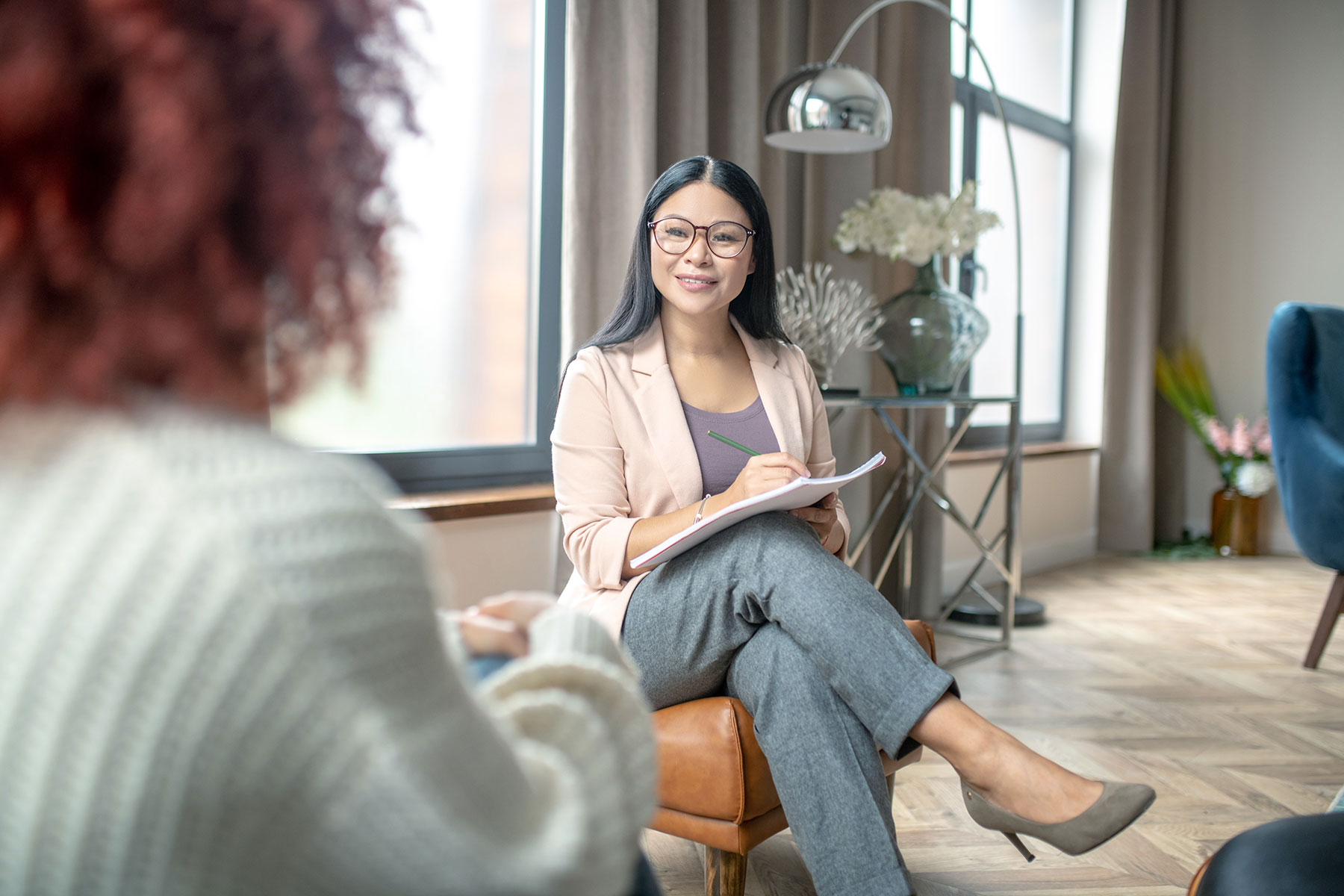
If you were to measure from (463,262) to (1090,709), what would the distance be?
6.16ft

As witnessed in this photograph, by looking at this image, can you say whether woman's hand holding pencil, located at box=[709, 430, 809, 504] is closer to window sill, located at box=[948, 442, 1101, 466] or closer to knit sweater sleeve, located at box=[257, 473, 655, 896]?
knit sweater sleeve, located at box=[257, 473, 655, 896]

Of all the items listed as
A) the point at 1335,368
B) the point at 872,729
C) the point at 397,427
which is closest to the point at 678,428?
the point at 872,729

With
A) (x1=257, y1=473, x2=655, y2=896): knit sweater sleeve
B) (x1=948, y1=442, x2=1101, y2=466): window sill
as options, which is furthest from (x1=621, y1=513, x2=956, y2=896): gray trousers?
(x1=948, y1=442, x2=1101, y2=466): window sill

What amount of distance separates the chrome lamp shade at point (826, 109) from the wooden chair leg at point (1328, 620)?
68.8 inches

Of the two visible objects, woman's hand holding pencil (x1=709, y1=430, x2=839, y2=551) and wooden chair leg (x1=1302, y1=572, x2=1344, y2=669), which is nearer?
woman's hand holding pencil (x1=709, y1=430, x2=839, y2=551)

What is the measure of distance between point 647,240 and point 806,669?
831 mm

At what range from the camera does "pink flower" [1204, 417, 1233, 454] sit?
4625 millimetres

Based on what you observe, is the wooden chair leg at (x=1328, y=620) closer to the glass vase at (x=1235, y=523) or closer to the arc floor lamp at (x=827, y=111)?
the arc floor lamp at (x=827, y=111)

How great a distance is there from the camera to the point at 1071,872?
163 cm

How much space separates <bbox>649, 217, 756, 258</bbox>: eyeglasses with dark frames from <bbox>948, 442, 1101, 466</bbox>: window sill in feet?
7.22

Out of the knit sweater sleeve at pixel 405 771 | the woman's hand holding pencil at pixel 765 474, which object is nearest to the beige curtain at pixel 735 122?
the woman's hand holding pencil at pixel 765 474

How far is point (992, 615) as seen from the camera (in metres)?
3.31

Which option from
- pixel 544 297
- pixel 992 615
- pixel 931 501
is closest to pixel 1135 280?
pixel 931 501

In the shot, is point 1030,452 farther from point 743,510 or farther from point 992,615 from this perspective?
point 743,510
